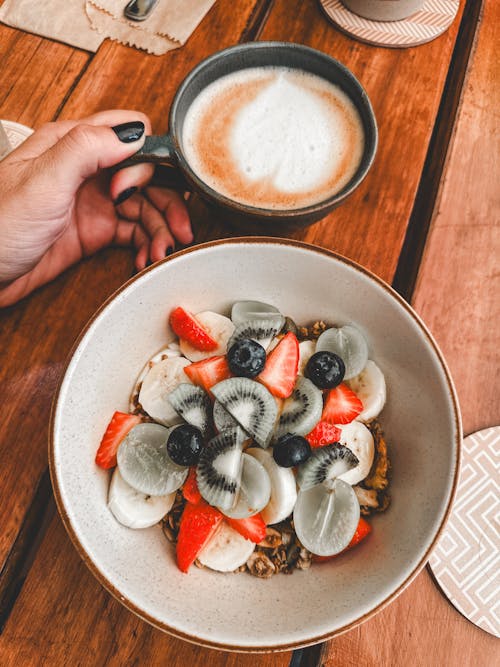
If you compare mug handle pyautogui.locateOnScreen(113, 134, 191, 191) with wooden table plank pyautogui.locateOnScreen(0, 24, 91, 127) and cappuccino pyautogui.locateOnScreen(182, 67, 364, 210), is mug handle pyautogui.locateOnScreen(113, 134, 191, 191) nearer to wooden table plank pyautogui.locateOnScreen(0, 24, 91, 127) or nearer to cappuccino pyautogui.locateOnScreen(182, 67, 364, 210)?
cappuccino pyautogui.locateOnScreen(182, 67, 364, 210)

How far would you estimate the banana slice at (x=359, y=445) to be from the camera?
2.16 feet

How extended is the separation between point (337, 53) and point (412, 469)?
74cm

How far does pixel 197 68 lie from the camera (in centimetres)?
72

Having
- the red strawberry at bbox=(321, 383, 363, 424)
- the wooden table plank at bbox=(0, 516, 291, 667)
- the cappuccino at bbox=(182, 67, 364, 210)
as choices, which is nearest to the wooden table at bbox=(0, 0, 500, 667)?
the wooden table plank at bbox=(0, 516, 291, 667)

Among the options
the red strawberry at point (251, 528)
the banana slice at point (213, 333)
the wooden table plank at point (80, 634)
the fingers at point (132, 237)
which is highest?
the fingers at point (132, 237)

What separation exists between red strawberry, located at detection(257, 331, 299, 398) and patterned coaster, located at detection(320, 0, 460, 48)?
0.64 meters

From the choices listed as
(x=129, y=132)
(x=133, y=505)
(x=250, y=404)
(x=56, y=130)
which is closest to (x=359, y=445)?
(x=250, y=404)

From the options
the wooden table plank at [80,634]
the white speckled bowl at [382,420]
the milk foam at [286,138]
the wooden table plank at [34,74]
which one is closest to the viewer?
the white speckled bowl at [382,420]

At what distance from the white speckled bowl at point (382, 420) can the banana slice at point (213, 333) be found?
2 centimetres

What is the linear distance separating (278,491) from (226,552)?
9 centimetres

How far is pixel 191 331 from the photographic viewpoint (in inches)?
27.4

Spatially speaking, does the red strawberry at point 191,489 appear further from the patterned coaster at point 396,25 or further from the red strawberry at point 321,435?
the patterned coaster at point 396,25

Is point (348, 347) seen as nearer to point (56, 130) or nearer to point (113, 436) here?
point (113, 436)

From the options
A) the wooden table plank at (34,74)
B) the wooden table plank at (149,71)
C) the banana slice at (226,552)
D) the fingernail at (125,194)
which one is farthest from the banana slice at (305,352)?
the wooden table plank at (34,74)
